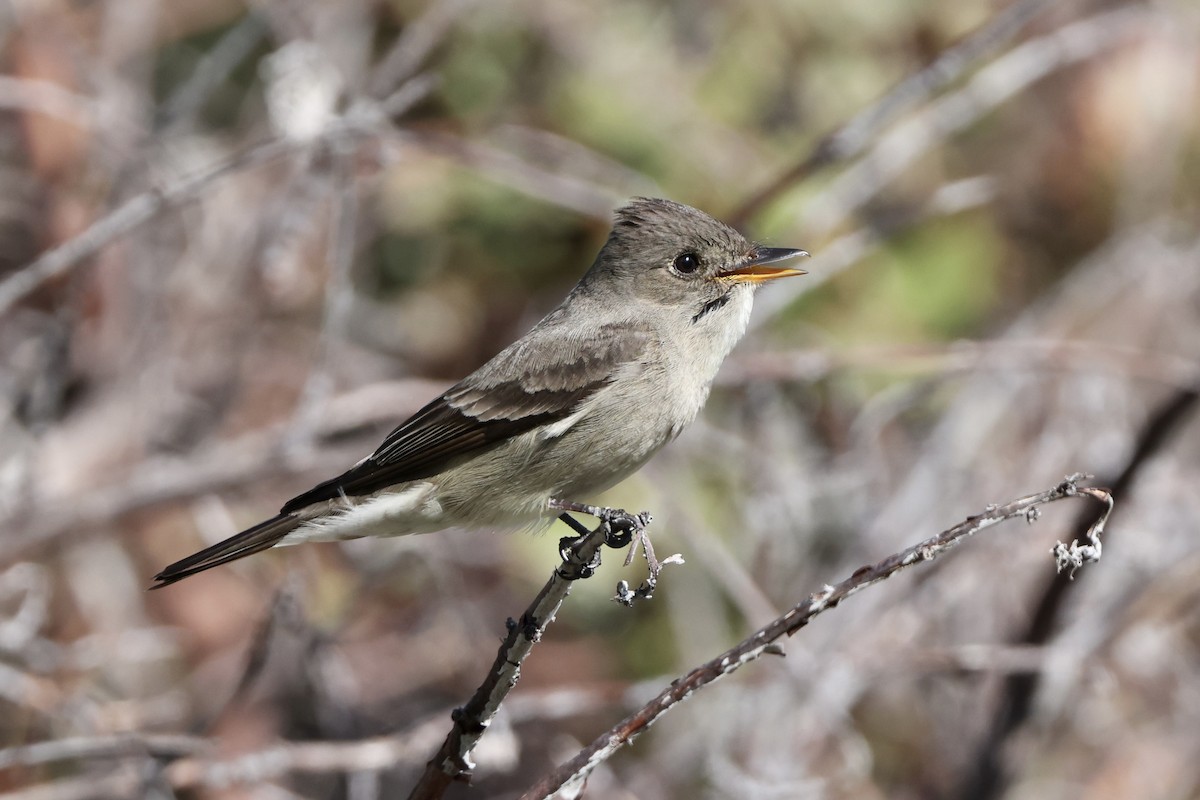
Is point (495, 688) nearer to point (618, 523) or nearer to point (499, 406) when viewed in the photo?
point (618, 523)

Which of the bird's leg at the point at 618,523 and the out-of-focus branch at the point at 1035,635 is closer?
the bird's leg at the point at 618,523

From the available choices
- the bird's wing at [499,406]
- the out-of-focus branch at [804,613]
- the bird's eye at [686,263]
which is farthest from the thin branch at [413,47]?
the out-of-focus branch at [804,613]

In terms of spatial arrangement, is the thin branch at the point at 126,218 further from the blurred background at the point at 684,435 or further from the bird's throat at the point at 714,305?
the bird's throat at the point at 714,305

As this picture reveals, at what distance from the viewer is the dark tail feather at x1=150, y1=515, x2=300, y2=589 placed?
3363 mm

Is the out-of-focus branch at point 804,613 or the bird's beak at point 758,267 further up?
the bird's beak at point 758,267

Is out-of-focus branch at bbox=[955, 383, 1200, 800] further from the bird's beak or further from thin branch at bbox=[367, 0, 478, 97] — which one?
thin branch at bbox=[367, 0, 478, 97]

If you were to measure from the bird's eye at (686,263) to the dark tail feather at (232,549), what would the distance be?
1.36 metres

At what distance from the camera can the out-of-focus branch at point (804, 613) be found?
2.30 meters

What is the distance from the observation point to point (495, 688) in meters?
2.82

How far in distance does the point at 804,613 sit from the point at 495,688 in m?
0.73

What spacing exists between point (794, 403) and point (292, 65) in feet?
8.83

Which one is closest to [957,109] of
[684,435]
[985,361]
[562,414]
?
[985,361]

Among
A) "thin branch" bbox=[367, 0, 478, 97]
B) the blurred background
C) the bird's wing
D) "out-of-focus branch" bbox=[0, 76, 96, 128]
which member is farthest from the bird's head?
"out-of-focus branch" bbox=[0, 76, 96, 128]

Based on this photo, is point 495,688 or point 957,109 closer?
point 495,688
